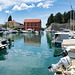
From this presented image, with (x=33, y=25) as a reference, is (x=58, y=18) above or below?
above

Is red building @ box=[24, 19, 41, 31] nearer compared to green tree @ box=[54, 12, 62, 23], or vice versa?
green tree @ box=[54, 12, 62, 23]

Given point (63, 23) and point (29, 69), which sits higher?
point (63, 23)

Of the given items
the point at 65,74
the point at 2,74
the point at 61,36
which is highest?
the point at 61,36

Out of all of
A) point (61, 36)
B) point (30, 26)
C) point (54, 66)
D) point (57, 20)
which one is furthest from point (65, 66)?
point (57, 20)

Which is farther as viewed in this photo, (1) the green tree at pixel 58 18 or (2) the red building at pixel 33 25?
(2) the red building at pixel 33 25

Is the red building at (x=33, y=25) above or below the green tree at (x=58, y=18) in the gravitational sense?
below

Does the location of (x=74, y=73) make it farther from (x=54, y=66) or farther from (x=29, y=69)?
(x=29, y=69)

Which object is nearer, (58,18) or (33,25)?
(33,25)

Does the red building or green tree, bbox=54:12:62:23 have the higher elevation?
green tree, bbox=54:12:62:23

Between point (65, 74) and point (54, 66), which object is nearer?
point (65, 74)

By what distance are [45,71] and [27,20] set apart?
78.8 meters

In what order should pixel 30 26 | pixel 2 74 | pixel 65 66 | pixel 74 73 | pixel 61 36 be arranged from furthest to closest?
1. pixel 30 26
2. pixel 61 36
3. pixel 2 74
4. pixel 65 66
5. pixel 74 73

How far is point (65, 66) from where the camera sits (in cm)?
699

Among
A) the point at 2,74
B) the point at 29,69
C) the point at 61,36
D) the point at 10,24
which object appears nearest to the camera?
the point at 2,74
